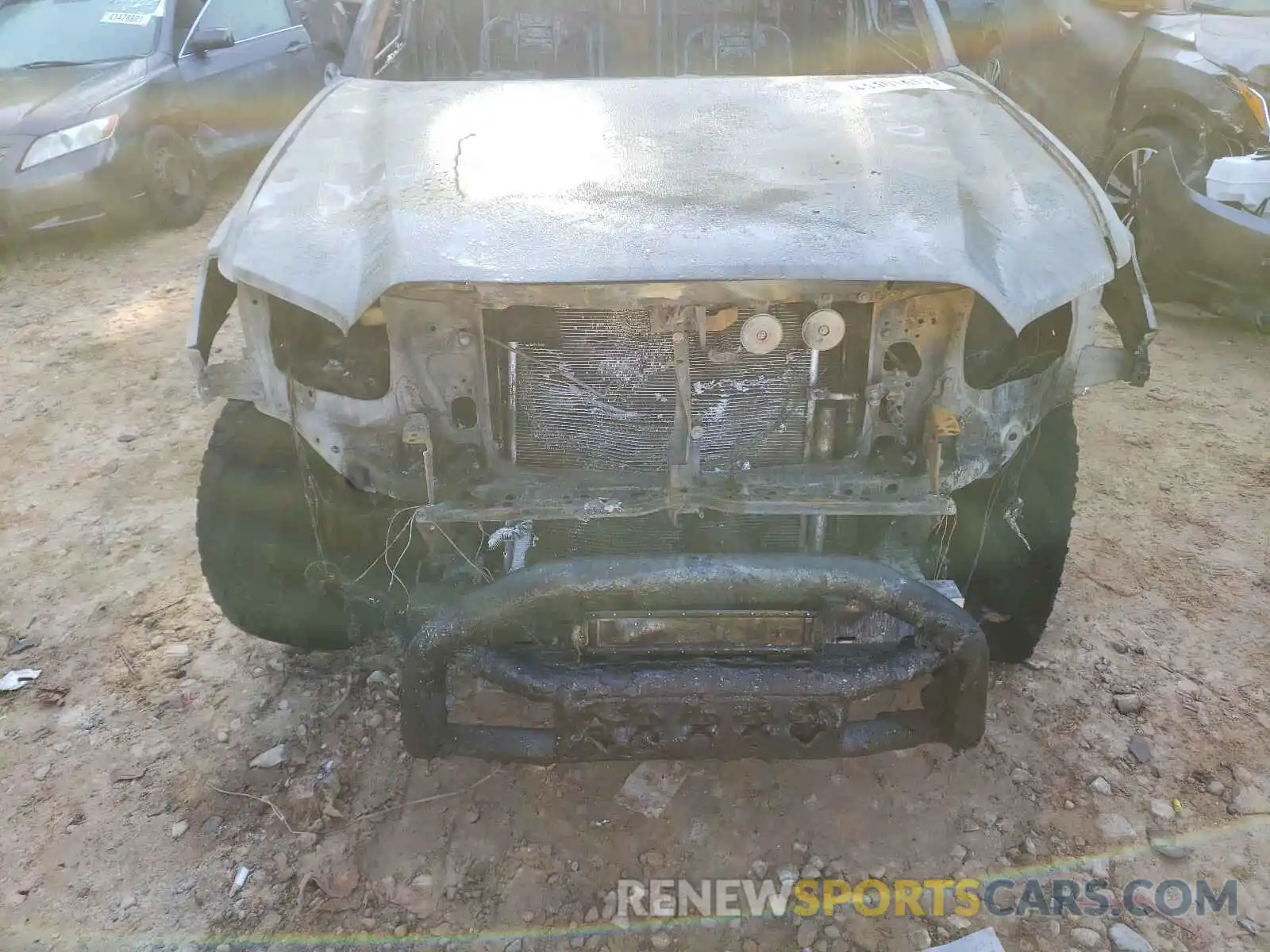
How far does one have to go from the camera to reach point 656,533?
238 cm

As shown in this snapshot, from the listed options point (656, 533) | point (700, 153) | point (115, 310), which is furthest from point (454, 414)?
point (115, 310)

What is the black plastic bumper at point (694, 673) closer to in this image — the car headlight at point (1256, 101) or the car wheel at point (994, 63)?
the car headlight at point (1256, 101)

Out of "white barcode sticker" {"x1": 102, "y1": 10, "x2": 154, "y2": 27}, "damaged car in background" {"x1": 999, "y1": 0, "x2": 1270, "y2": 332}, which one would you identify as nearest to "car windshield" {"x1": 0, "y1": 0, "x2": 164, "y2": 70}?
"white barcode sticker" {"x1": 102, "y1": 10, "x2": 154, "y2": 27}

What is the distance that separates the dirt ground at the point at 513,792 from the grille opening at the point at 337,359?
1026 millimetres

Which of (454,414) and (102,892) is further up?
(454,414)

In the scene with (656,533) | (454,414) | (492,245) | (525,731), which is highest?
(492,245)

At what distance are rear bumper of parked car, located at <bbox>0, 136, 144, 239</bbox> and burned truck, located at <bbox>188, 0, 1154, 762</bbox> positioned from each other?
14.3 ft

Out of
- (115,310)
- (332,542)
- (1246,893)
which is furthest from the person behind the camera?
(115,310)

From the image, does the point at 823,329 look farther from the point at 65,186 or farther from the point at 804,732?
the point at 65,186

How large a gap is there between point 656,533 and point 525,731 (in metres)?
0.58

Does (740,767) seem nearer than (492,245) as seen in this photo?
No

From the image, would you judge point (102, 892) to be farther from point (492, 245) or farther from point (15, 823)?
point (492, 245)

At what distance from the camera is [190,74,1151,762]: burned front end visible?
1.97 metres

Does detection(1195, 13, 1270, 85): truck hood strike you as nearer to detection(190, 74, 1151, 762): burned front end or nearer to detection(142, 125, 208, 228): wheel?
detection(190, 74, 1151, 762): burned front end
